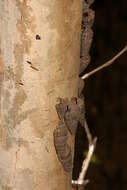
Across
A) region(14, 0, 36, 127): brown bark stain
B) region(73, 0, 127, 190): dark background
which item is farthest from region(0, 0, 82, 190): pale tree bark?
region(73, 0, 127, 190): dark background

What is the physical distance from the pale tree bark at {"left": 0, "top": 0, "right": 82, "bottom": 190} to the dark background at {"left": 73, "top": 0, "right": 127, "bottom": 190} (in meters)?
1.94

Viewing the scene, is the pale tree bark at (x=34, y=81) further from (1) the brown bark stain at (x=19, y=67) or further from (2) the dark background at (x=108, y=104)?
(2) the dark background at (x=108, y=104)

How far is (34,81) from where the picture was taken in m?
0.74

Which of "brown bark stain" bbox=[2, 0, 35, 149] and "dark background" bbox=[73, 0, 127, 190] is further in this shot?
"dark background" bbox=[73, 0, 127, 190]

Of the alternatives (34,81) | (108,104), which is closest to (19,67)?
(34,81)

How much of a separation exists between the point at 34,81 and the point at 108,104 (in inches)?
84.7

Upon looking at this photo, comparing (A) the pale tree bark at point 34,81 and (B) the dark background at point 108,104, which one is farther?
(B) the dark background at point 108,104

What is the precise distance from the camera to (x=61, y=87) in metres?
0.76

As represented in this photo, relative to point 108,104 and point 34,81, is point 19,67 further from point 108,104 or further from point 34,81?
point 108,104

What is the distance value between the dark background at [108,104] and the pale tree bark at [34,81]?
76.5 inches

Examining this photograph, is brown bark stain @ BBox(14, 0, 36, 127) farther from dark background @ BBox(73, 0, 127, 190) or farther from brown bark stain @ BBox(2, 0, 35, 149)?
dark background @ BBox(73, 0, 127, 190)

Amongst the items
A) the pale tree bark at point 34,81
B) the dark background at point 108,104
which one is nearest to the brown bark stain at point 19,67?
the pale tree bark at point 34,81

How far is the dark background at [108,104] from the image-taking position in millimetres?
2746

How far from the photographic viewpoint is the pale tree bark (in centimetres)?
71
